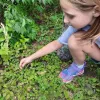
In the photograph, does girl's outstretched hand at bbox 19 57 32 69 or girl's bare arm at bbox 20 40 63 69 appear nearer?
girl's bare arm at bbox 20 40 63 69

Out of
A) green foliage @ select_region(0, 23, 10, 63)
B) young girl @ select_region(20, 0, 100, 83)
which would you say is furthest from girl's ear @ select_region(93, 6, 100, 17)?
green foliage @ select_region(0, 23, 10, 63)

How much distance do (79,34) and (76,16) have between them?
0.82 feet

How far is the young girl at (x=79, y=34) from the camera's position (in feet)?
6.14

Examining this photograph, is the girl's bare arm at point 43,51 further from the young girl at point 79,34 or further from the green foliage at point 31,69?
the green foliage at point 31,69

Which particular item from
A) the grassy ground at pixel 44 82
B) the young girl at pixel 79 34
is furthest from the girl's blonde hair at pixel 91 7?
the grassy ground at pixel 44 82

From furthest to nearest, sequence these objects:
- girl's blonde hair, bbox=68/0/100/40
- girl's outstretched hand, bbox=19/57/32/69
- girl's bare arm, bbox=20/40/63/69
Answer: girl's outstretched hand, bbox=19/57/32/69 < girl's bare arm, bbox=20/40/63/69 < girl's blonde hair, bbox=68/0/100/40

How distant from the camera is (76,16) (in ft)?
6.41

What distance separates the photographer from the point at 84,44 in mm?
2174

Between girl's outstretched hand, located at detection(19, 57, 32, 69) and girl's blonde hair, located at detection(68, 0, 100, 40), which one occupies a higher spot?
girl's blonde hair, located at detection(68, 0, 100, 40)

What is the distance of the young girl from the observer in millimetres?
1872

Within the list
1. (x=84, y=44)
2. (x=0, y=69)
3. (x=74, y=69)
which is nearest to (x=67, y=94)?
(x=74, y=69)

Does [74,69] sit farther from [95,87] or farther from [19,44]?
[19,44]

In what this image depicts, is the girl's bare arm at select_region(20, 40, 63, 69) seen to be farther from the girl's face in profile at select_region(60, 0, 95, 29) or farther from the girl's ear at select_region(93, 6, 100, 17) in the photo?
the girl's ear at select_region(93, 6, 100, 17)

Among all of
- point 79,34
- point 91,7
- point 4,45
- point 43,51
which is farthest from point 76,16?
point 4,45
